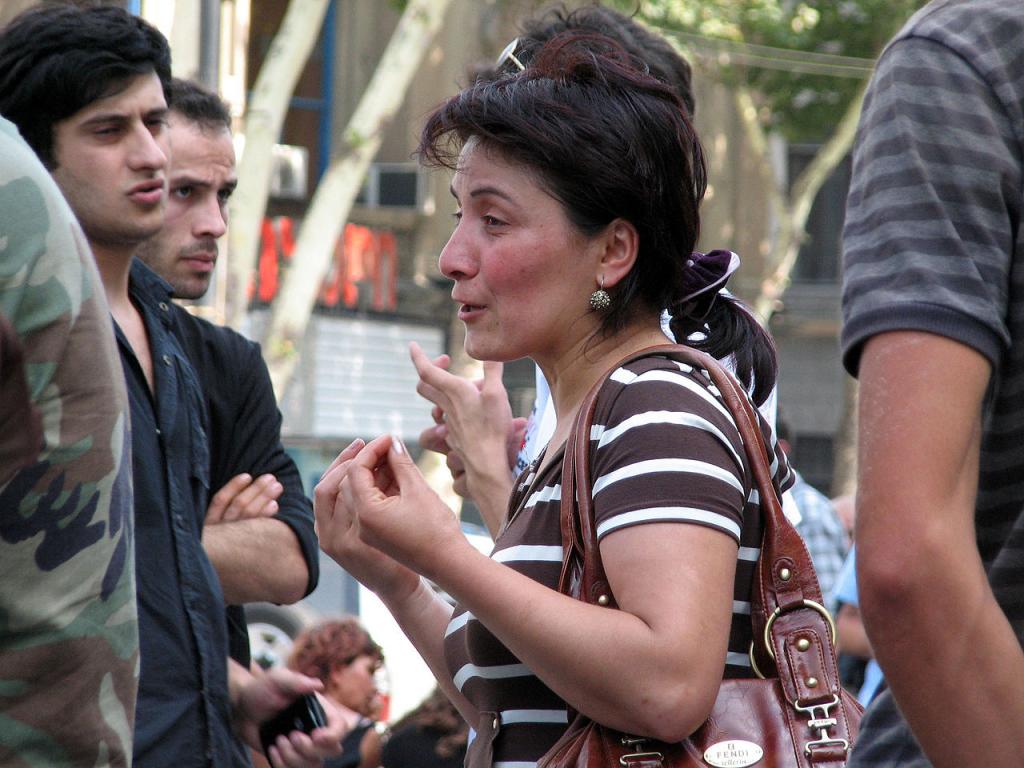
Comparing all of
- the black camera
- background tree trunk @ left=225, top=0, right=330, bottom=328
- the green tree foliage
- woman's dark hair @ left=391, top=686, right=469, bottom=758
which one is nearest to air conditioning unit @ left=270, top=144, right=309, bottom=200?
the green tree foliage

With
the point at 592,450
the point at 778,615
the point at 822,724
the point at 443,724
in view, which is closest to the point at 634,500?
the point at 592,450

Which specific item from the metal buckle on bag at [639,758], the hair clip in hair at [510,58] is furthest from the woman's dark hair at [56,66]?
the metal buckle on bag at [639,758]

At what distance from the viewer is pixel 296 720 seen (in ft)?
8.34

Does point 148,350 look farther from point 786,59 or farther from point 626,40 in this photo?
point 786,59

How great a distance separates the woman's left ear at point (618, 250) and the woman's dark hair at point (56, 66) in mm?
1216

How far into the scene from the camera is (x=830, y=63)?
17641 mm

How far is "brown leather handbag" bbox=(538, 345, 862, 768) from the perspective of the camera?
71.2 inches

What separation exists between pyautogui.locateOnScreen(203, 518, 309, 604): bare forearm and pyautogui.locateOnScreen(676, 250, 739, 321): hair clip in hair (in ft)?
3.49

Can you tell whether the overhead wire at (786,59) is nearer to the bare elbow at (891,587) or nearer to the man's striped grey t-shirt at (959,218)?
the man's striped grey t-shirt at (959,218)

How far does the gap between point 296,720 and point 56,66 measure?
1316 millimetres

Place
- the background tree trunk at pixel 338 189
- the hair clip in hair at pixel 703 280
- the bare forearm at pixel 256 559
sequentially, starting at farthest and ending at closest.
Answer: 1. the background tree trunk at pixel 338 189
2. the bare forearm at pixel 256 559
3. the hair clip in hair at pixel 703 280

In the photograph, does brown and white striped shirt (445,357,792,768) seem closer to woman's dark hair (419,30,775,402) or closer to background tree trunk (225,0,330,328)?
woman's dark hair (419,30,775,402)

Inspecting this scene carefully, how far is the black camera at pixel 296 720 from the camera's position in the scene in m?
2.52

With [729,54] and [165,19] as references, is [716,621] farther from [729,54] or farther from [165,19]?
[729,54]
